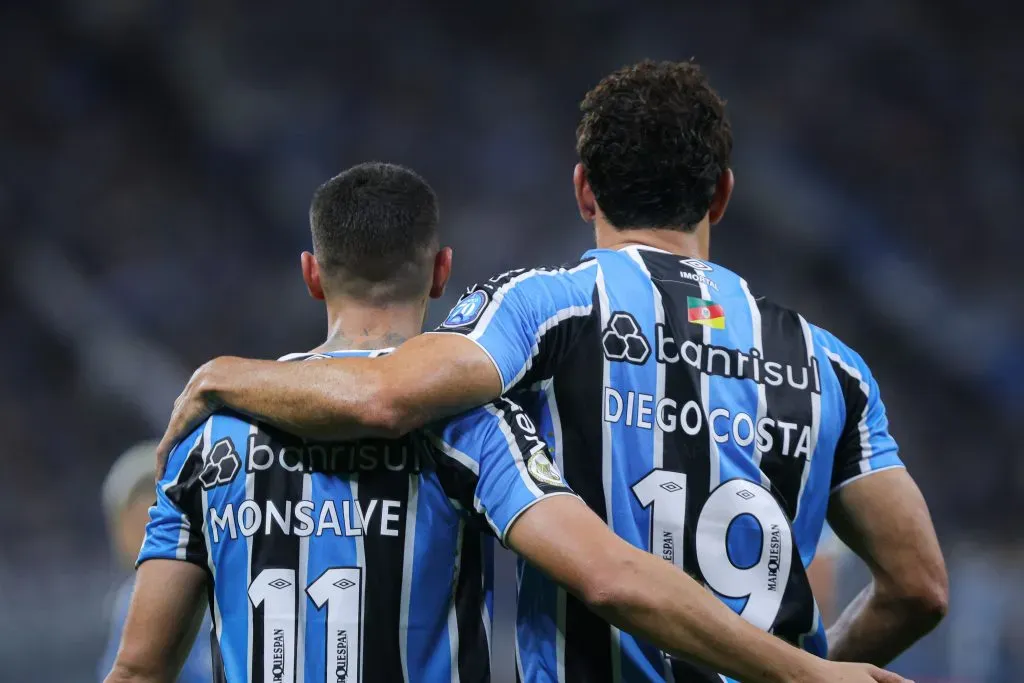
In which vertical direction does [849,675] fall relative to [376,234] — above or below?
below

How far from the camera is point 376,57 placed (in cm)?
1074

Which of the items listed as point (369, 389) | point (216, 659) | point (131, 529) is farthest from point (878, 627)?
point (131, 529)

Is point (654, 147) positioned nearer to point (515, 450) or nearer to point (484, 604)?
point (515, 450)

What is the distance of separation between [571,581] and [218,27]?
9.92 meters

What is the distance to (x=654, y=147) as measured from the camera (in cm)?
209

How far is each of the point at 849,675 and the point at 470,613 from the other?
0.68 meters

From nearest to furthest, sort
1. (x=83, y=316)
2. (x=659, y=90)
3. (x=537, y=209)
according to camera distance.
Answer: (x=659, y=90) < (x=83, y=316) < (x=537, y=209)

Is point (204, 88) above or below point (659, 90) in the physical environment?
above

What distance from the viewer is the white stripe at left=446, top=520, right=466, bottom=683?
199 cm

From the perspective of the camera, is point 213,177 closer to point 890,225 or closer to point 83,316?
point 83,316

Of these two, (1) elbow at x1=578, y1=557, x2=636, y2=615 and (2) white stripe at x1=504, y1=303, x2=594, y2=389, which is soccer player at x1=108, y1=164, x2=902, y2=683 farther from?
(1) elbow at x1=578, y1=557, x2=636, y2=615

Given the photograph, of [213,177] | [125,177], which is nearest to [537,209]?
[213,177]

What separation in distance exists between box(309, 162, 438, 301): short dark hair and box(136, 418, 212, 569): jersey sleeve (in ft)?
1.36

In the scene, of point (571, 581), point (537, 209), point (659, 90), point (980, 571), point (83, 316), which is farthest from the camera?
point (537, 209)
